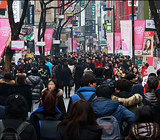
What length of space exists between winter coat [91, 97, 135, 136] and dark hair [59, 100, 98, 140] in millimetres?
1366

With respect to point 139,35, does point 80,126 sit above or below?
below

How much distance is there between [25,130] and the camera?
5410 millimetres

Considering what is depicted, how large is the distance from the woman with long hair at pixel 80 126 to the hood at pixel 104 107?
134 cm

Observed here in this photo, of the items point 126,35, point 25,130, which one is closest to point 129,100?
point 25,130

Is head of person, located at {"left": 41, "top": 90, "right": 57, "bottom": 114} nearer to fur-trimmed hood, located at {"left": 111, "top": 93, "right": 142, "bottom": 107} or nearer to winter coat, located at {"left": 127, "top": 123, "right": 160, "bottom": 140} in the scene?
winter coat, located at {"left": 127, "top": 123, "right": 160, "bottom": 140}

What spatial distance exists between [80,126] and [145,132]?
0.70 m

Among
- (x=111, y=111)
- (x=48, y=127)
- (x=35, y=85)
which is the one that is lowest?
(x=35, y=85)

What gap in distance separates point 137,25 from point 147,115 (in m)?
17.3

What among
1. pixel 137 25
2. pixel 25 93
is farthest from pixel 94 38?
pixel 25 93

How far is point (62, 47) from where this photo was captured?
89750 mm

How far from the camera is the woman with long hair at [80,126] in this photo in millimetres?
4977

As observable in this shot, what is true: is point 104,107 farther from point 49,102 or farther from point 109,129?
point 49,102

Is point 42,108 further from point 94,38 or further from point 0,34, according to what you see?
point 94,38

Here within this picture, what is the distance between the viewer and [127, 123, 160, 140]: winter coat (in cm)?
530
